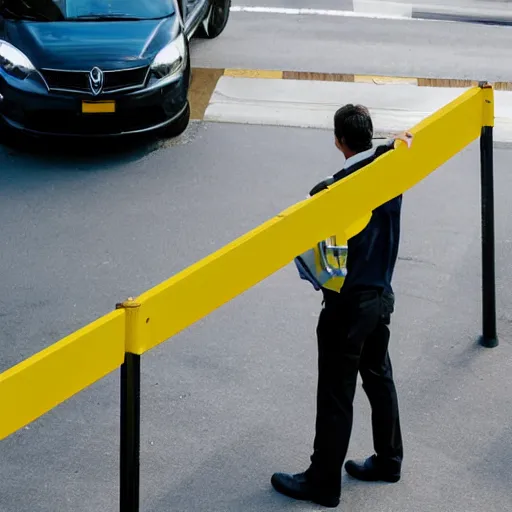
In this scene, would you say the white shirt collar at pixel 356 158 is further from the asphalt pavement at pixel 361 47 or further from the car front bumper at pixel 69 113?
the asphalt pavement at pixel 361 47

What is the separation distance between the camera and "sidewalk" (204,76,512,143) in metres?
11.6

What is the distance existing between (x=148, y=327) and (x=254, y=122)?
7.64 meters

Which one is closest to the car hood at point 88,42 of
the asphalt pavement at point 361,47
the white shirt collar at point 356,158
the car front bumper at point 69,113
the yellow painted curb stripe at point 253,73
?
the car front bumper at point 69,113

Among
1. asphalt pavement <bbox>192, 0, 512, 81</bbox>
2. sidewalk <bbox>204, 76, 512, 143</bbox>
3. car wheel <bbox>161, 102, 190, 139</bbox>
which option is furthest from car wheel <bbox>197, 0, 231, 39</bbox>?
car wheel <bbox>161, 102, 190, 139</bbox>

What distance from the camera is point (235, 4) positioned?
16.9 metres

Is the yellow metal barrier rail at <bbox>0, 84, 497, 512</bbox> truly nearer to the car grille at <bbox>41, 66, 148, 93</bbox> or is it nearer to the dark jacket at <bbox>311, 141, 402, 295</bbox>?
the dark jacket at <bbox>311, 141, 402, 295</bbox>

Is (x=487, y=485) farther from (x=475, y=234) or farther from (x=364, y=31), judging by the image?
(x=364, y=31)

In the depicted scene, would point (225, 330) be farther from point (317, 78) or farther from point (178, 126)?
point (317, 78)

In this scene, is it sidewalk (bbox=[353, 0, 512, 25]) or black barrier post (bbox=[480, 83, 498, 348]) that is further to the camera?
sidewalk (bbox=[353, 0, 512, 25])

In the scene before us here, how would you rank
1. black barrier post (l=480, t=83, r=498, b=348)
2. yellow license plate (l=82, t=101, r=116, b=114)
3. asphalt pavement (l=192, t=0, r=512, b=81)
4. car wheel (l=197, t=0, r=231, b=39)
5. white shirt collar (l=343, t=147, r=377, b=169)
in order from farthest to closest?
car wheel (l=197, t=0, r=231, b=39)
asphalt pavement (l=192, t=0, r=512, b=81)
yellow license plate (l=82, t=101, r=116, b=114)
black barrier post (l=480, t=83, r=498, b=348)
white shirt collar (l=343, t=147, r=377, b=169)

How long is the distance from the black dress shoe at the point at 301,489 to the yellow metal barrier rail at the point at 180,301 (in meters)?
1.25

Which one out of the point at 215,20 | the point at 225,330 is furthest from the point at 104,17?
the point at 225,330

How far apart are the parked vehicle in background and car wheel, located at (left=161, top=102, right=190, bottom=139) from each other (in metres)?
0.01

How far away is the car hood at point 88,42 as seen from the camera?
1034 centimetres
